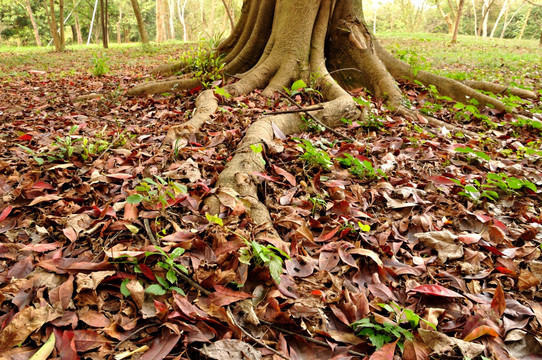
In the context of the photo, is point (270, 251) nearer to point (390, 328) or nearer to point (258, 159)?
point (390, 328)

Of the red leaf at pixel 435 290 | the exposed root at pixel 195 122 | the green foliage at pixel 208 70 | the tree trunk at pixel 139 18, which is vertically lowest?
the red leaf at pixel 435 290

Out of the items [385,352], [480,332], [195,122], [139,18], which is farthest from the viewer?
[139,18]

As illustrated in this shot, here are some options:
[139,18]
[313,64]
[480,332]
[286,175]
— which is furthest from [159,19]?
[480,332]

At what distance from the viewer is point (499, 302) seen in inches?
61.0

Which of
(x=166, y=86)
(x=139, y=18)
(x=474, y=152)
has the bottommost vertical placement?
(x=474, y=152)

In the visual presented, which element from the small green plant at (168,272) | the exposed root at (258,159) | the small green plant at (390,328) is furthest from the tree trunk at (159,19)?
the small green plant at (390,328)

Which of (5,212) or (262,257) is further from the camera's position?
(5,212)

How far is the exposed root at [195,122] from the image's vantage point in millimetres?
2691

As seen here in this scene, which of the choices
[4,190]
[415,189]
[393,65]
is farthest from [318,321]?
[393,65]

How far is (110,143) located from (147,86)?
1934mm

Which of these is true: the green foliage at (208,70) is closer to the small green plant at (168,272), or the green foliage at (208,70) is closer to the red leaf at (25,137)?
the red leaf at (25,137)

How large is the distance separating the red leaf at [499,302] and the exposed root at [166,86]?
12.3 ft

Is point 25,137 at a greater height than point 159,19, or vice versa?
point 159,19

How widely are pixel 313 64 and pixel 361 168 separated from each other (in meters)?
2.18
